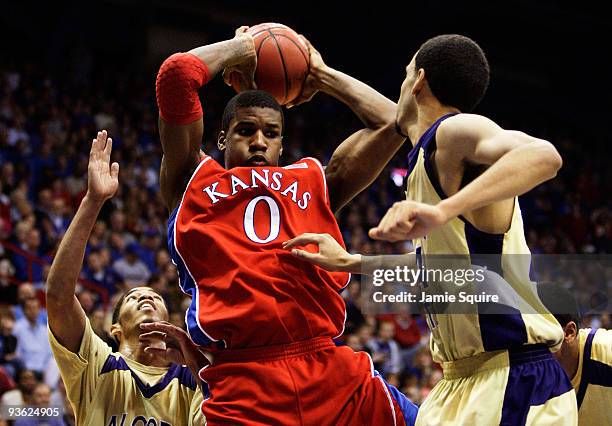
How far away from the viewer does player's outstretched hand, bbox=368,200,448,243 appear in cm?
234

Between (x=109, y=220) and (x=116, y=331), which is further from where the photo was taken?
(x=109, y=220)

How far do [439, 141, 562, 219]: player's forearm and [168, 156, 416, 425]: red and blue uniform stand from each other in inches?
39.7

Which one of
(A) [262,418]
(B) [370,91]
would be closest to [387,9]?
(B) [370,91]

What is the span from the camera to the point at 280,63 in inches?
151

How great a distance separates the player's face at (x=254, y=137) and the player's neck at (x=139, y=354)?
1.15m

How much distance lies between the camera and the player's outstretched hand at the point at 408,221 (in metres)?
2.34

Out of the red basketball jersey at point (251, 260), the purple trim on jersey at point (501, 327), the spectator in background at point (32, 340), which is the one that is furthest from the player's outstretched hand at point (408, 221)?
the spectator in background at point (32, 340)

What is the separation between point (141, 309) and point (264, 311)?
1222 mm

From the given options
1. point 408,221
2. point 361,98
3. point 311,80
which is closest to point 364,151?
point 361,98

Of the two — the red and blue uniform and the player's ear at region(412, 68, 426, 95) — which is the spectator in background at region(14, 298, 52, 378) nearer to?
the red and blue uniform

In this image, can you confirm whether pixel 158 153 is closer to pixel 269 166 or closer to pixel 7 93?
pixel 7 93

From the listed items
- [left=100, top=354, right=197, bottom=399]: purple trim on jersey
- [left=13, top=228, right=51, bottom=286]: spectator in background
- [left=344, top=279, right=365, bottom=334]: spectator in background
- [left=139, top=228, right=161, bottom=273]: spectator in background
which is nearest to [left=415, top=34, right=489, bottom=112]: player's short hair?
[left=100, top=354, right=197, bottom=399]: purple trim on jersey

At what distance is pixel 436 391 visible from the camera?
2920 mm

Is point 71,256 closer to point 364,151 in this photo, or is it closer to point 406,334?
point 364,151
